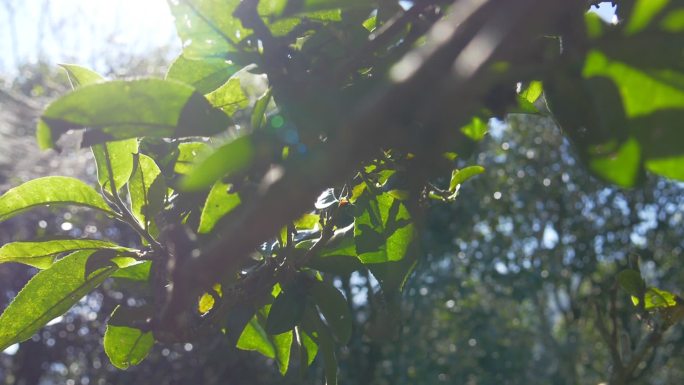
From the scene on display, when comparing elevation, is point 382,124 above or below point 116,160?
above

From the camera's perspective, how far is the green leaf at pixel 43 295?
84 centimetres

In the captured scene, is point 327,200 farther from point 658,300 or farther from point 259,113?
point 658,300

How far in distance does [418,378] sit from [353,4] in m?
4.92

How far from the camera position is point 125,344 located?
0.92 metres

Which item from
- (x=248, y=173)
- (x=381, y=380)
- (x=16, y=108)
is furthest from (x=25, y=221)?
(x=248, y=173)

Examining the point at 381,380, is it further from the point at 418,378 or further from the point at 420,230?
the point at 420,230

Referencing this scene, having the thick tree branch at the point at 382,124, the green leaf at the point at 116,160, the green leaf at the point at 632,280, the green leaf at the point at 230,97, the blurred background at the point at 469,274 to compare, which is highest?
the thick tree branch at the point at 382,124

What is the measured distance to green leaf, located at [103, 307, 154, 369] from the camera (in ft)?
2.97

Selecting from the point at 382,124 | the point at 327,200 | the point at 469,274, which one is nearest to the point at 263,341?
the point at 327,200

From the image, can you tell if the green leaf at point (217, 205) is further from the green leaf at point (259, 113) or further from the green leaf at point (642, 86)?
the green leaf at point (642, 86)

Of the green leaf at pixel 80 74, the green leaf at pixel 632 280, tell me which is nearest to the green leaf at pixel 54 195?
the green leaf at pixel 80 74

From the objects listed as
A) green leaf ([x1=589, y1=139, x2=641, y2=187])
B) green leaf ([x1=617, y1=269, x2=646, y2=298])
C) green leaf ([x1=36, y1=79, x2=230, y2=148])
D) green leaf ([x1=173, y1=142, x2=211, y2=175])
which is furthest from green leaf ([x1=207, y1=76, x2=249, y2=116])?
green leaf ([x1=617, y1=269, x2=646, y2=298])

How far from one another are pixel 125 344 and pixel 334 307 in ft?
0.90

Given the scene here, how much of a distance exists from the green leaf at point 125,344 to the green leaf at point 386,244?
321 mm
